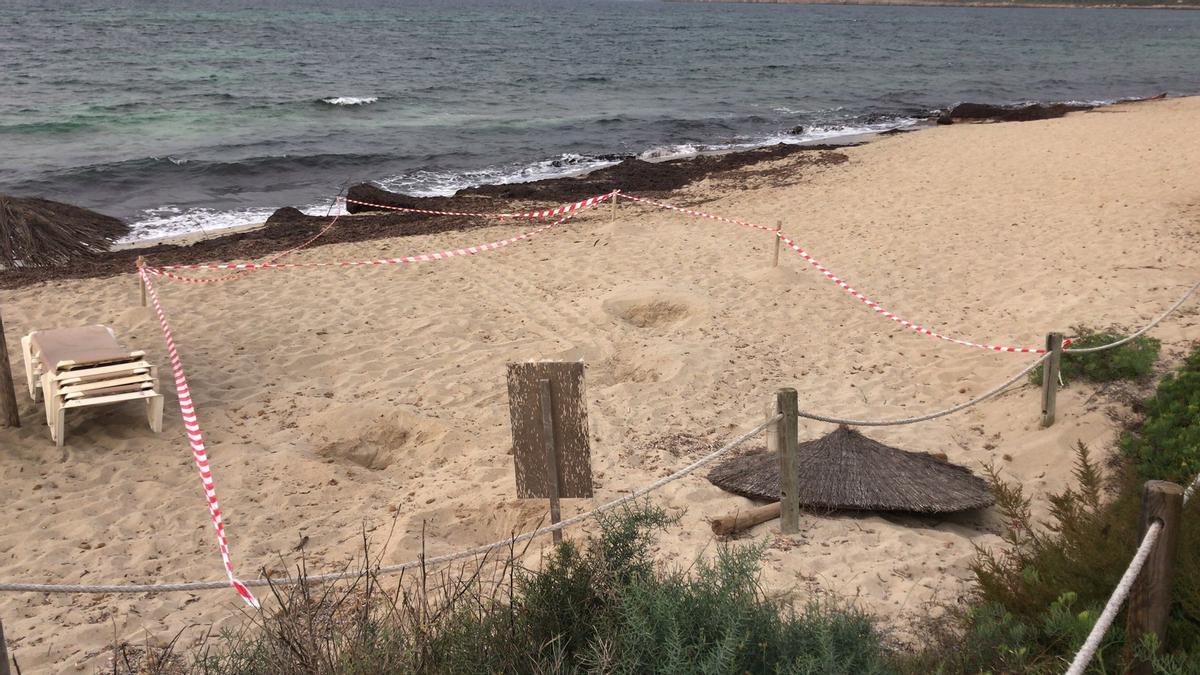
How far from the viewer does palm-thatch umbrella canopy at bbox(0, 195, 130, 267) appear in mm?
11320

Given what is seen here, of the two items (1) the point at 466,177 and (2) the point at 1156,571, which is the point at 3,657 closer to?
(2) the point at 1156,571

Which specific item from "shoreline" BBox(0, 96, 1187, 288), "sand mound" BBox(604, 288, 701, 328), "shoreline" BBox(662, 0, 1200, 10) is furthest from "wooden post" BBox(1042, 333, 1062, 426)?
"shoreline" BBox(662, 0, 1200, 10)

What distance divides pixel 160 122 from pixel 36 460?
889 inches

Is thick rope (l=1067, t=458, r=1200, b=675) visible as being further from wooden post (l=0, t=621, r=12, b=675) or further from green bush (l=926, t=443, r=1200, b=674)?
wooden post (l=0, t=621, r=12, b=675)

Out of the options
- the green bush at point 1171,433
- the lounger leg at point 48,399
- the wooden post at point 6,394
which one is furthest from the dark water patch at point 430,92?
the green bush at point 1171,433

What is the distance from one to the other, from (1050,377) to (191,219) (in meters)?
14.5

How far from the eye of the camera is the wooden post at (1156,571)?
3096 millimetres

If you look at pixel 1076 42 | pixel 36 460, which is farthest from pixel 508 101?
pixel 1076 42

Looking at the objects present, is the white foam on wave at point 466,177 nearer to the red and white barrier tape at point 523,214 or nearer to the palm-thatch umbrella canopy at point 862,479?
the red and white barrier tape at point 523,214

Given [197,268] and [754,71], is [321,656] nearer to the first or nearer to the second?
[197,268]

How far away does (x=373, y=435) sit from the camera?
712 centimetres

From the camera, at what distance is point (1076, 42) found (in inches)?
2461

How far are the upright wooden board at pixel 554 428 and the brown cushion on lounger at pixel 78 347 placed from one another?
3.94 metres

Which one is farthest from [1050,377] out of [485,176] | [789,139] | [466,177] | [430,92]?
[430,92]
